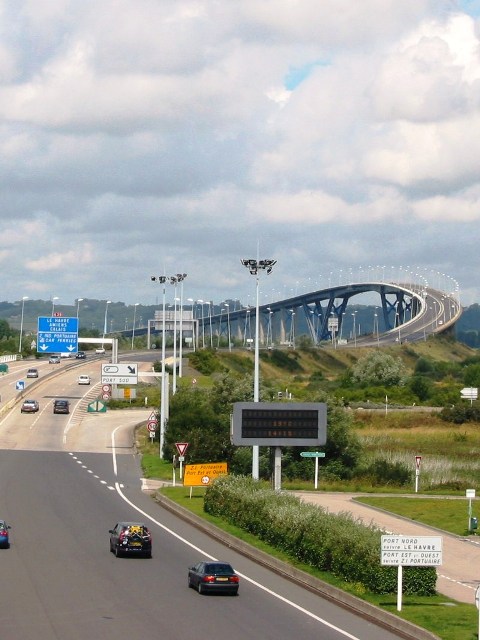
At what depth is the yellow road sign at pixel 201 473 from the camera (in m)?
63.6

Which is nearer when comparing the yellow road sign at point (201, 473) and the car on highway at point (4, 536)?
the car on highway at point (4, 536)

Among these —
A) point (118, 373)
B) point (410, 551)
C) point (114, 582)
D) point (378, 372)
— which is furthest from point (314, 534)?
point (378, 372)

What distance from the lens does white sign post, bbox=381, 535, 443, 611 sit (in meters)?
32.6

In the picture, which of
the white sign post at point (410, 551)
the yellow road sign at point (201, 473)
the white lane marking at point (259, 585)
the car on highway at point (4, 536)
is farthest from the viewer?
the yellow road sign at point (201, 473)

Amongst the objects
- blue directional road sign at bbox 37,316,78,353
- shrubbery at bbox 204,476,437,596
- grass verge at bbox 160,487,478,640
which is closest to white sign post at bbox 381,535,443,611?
grass verge at bbox 160,487,478,640

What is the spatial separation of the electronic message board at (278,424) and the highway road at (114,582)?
5370mm

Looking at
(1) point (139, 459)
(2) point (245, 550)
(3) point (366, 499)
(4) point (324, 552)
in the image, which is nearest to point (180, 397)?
(1) point (139, 459)

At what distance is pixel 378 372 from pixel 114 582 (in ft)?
396

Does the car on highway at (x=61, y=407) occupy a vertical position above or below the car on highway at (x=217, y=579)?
above

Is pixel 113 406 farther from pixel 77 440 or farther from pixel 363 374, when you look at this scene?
pixel 363 374

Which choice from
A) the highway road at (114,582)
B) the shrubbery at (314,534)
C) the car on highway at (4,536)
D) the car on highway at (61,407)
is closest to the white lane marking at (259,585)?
the highway road at (114,582)

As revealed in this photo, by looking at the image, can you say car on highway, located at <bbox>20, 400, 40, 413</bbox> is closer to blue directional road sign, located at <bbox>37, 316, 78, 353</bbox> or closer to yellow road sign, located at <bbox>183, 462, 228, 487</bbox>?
blue directional road sign, located at <bbox>37, 316, 78, 353</bbox>

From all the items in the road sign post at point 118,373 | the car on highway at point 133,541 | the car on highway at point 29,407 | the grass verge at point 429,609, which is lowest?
the grass verge at point 429,609

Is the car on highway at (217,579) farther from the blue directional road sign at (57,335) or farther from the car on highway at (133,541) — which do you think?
the blue directional road sign at (57,335)
